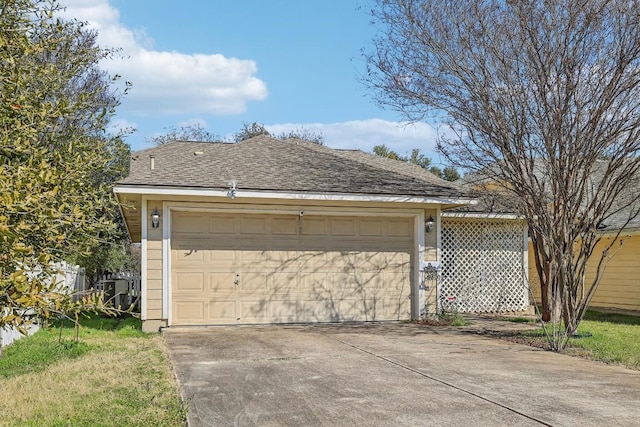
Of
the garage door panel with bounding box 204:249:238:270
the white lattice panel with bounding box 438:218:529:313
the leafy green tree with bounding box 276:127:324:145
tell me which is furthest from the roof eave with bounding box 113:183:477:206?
the leafy green tree with bounding box 276:127:324:145

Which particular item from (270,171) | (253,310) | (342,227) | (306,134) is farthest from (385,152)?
(253,310)

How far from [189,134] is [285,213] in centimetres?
2673

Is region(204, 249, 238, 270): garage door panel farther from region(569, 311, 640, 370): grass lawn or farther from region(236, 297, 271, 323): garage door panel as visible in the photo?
region(569, 311, 640, 370): grass lawn

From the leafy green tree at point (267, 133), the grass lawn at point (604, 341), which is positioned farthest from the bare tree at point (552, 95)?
the leafy green tree at point (267, 133)

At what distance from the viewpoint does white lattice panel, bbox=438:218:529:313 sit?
15.5 meters

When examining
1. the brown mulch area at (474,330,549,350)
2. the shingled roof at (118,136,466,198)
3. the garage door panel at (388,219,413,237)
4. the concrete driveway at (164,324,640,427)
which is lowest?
the brown mulch area at (474,330,549,350)

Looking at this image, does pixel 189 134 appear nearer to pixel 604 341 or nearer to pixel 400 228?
pixel 400 228

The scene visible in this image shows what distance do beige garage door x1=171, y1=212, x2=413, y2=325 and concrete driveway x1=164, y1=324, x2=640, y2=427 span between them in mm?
1708

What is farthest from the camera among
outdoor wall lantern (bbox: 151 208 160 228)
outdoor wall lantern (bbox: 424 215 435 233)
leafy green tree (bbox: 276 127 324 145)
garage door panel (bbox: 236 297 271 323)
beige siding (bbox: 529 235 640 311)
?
leafy green tree (bbox: 276 127 324 145)

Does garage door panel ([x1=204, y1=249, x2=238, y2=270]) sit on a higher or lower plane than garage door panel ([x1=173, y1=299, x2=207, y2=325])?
higher

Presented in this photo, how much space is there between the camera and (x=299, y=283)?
41.1 ft

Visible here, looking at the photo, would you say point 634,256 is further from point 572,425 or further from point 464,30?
point 572,425

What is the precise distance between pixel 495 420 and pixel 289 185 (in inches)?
289

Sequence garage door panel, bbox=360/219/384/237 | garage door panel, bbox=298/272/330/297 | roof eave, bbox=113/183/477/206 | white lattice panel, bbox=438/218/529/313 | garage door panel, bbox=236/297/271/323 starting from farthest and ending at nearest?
white lattice panel, bbox=438/218/529/313, garage door panel, bbox=360/219/384/237, garage door panel, bbox=298/272/330/297, garage door panel, bbox=236/297/271/323, roof eave, bbox=113/183/477/206
